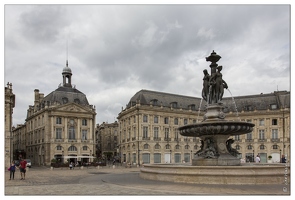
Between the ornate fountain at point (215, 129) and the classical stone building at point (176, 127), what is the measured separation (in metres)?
41.0

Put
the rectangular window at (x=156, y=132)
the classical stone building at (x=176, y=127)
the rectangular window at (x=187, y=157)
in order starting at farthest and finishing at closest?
the rectangular window at (x=187, y=157) < the rectangular window at (x=156, y=132) < the classical stone building at (x=176, y=127)

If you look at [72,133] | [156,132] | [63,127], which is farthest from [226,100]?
[63,127]

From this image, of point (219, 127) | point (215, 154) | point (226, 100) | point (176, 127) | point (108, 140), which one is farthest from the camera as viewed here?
point (108, 140)

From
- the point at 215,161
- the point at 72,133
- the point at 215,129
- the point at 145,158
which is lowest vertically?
the point at 145,158

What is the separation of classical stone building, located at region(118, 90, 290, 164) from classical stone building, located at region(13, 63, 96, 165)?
797cm

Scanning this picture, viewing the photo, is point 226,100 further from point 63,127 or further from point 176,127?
point 63,127

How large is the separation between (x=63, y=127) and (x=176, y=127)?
2253 cm

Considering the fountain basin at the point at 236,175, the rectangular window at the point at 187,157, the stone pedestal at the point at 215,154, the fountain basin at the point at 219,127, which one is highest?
the fountain basin at the point at 219,127

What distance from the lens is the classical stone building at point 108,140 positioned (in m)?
97.9

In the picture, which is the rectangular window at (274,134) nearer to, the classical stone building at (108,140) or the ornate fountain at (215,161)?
the classical stone building at (108,140)

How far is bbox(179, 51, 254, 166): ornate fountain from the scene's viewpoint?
18.4 meters

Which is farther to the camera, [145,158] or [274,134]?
[274,134]

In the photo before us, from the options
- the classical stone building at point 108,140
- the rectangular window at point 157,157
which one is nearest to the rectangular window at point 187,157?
the rectangular window at point 157,157

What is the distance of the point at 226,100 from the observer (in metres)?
72.2
